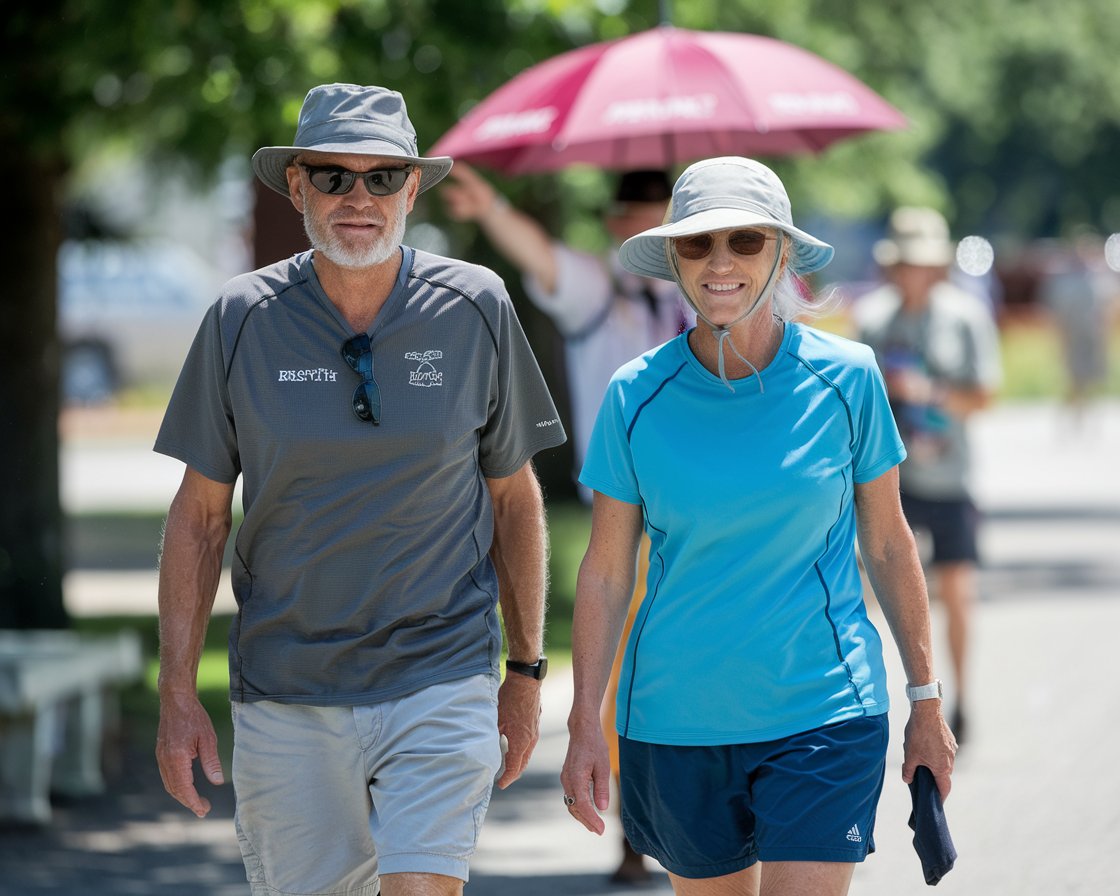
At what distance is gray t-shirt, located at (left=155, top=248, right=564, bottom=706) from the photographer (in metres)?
4.09

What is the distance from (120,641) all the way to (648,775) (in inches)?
221

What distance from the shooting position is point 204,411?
4.17 m

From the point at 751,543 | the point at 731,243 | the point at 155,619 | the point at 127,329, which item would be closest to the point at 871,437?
the point at 751,543

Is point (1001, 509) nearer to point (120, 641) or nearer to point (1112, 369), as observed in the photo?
point (120, 641)

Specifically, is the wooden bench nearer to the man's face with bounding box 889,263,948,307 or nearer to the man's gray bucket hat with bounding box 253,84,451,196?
the man's face with bounding box 889,263,948,307

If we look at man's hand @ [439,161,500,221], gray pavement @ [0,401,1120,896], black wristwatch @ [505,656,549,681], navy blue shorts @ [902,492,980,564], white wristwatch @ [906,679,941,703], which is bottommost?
gray pavement @ [0,401,1120,896]

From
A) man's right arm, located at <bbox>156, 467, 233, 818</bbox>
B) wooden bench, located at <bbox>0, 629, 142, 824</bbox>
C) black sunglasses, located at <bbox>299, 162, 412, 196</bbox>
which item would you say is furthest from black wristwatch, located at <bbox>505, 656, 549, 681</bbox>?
wooden bench, located at <bbox>0, 629, 142, 824</bbox>

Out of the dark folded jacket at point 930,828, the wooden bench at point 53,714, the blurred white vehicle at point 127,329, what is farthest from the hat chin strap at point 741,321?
the blurred white vehicle at point 127,329

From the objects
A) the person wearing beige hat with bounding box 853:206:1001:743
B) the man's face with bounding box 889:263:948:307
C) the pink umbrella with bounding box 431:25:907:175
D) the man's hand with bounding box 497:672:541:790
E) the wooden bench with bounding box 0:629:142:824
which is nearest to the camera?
the man's hand with bounding box 497:672:541:790

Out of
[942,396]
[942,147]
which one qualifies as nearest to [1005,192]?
[942,147]

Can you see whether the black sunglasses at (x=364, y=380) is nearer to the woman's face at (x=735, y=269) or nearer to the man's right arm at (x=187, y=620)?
the man's right arm at (x=187, y=620)

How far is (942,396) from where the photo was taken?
9.18 meters

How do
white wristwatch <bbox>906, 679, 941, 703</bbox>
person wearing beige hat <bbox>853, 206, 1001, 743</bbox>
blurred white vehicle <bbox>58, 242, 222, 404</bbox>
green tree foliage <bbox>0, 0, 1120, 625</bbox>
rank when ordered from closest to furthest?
white wristwatch <bbox>906, 679, 941, 703</bbox>, green tree foliage <bbox>0, 0, 1120, 625</bbox>, person wearing beige hat <bbox>853, 206, 1001, 743</bbox>, blurred white vehicle <bbox>58, 242, 222, 404</bbox>

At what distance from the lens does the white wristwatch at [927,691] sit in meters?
4.18
